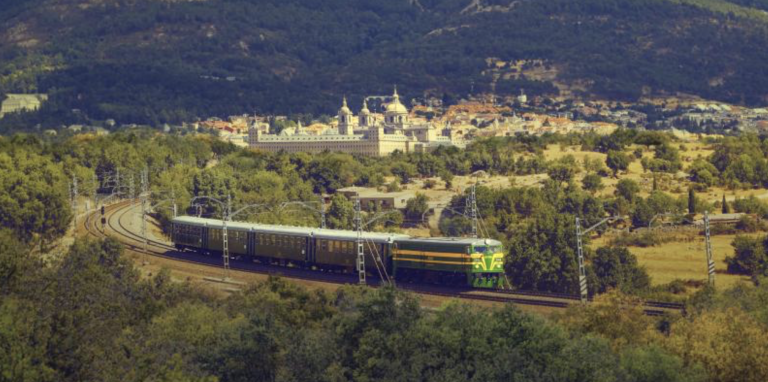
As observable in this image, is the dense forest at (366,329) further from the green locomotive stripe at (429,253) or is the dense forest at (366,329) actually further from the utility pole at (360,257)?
the green locomotive stripe at (429,253)

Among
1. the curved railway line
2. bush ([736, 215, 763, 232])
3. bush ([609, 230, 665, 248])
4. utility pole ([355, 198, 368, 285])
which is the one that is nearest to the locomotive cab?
the curved railway line

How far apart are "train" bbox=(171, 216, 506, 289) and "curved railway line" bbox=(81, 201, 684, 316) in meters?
0.75

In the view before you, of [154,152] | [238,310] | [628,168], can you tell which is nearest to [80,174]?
[154,152]

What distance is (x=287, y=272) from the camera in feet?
314

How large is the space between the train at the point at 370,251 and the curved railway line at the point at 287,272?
749 mm

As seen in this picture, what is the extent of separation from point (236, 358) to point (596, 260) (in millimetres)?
45552

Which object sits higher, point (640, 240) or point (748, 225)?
point (748, 225)

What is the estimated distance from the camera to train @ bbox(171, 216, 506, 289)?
3300 inches

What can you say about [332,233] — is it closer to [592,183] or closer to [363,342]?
[363,342]

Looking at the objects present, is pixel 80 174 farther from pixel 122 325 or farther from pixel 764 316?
pixel 764 316

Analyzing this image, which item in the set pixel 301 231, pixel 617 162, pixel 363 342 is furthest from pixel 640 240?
pixel 363 342

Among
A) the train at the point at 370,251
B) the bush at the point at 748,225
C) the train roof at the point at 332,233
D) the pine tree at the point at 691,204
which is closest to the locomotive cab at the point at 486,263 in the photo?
the train at the point at 370,251

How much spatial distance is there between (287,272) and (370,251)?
8.55m

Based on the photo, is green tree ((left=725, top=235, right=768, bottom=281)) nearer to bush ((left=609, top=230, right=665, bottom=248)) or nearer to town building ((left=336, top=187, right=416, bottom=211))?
bush ((left=609, top=230, right=665, bottom=248))
